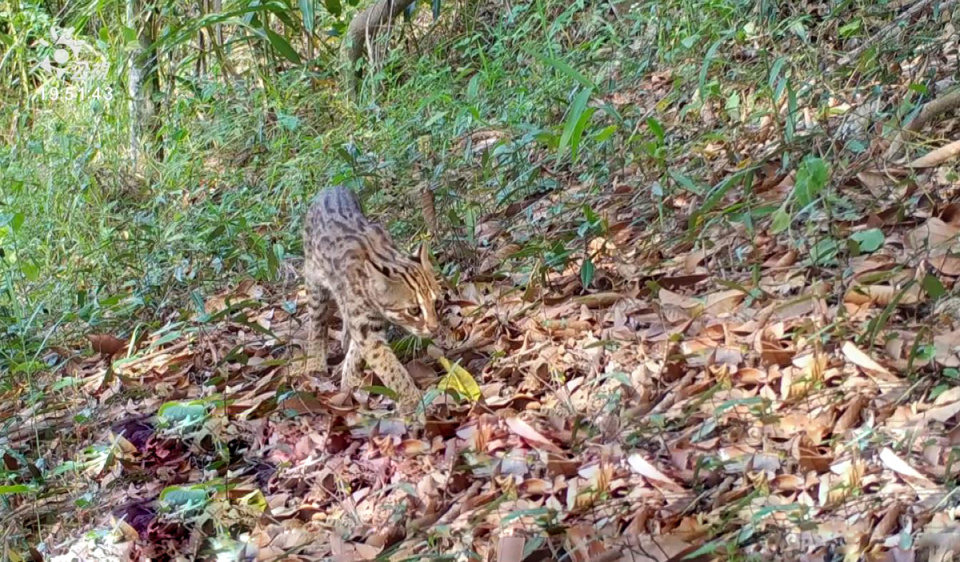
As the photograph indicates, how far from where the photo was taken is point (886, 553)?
9.72ft

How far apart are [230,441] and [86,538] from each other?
686 mm

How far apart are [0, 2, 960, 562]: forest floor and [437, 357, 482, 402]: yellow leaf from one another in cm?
1

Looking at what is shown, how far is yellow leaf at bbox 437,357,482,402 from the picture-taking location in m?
4.41

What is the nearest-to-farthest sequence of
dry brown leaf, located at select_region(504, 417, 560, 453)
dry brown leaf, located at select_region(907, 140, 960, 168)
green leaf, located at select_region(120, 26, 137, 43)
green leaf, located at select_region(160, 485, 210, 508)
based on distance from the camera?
dry brown leaf, located at select_region(504, 417, 560, 453), green leaf, located at select_region(160, 485, 210, 508), dry brown leaf, located at select_region(907, 140, 960, 168), green leaf, located at select_region(120, 26, 137, 43)

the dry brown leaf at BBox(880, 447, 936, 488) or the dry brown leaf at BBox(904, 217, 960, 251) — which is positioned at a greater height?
the dry brown leaf at BBox(904, 217, 960, 251)

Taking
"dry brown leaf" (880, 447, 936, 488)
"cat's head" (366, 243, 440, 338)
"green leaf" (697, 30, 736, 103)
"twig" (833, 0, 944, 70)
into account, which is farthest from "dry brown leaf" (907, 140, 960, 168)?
"cat's head" (366, 243, 440, 338)

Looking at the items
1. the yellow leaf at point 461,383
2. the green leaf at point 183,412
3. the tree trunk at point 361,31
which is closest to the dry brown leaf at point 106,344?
the green leaf at point 183,412

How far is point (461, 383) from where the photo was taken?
14.6 feet

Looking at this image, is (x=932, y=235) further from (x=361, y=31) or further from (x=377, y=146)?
(x=361, y=31)

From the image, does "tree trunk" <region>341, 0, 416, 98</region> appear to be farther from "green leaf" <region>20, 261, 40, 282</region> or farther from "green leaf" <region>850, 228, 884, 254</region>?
"green leaf" <region>850, 228, 884, 254</region>

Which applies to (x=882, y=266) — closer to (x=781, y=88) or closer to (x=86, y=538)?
(x=781, y=88)

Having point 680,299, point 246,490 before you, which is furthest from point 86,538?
point 680,299

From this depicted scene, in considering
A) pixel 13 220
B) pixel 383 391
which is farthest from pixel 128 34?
pixel 383 391

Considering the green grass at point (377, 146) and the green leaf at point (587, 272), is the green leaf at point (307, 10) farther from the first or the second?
the green leaf at point (587, 272)
